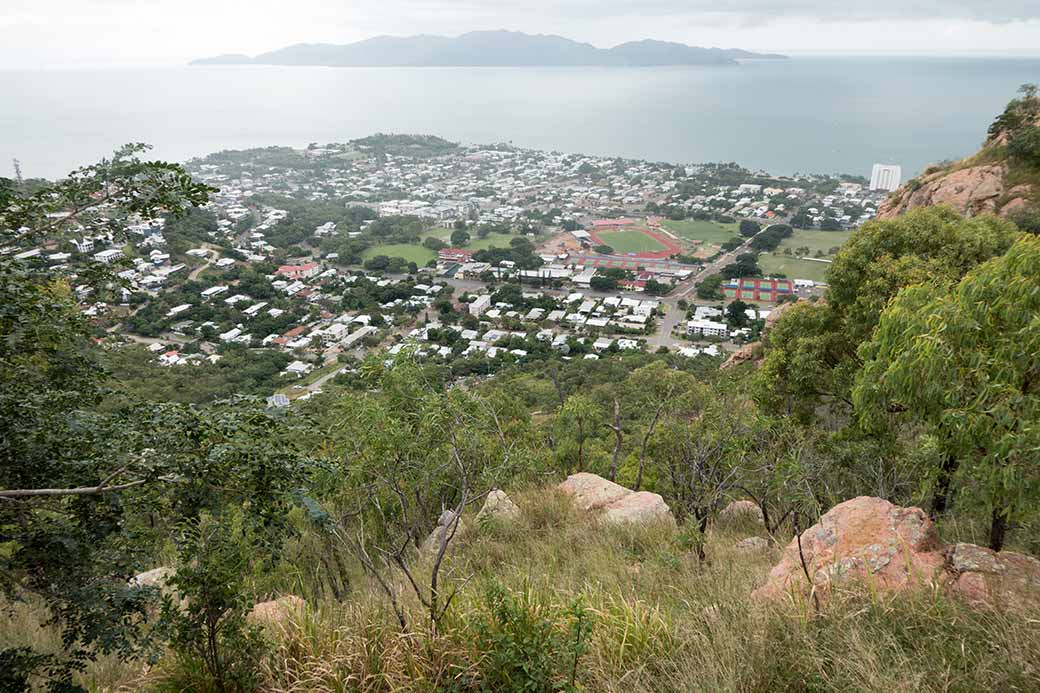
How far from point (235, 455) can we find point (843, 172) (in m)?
62.3

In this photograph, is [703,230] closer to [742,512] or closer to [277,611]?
[742,512]

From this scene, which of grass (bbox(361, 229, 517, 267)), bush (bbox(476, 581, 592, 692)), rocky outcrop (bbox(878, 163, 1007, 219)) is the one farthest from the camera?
grass (bbox(361, 229, 517, 267))

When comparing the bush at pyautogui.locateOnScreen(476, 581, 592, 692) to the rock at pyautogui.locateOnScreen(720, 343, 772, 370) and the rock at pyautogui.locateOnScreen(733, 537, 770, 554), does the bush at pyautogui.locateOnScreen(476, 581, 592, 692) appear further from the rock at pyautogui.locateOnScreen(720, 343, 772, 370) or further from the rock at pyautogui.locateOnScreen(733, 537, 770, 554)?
the rock at pyautogui.locateOnScreen(720, 343, 772, 370)

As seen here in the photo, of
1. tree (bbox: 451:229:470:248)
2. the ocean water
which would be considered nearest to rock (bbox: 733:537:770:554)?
tree (bbox: 451:229:470:248)

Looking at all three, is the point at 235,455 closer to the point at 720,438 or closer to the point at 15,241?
the point at 15,241

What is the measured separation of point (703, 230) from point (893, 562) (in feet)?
124

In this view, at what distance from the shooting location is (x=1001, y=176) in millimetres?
12797

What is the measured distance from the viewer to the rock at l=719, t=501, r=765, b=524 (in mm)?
5438

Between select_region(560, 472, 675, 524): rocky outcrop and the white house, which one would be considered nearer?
select_region(560, 472, 675, 524): rocky outcrop

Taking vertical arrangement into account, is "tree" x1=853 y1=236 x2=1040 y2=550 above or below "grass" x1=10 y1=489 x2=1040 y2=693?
above

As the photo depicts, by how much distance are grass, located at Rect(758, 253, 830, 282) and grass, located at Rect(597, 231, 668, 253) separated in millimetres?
5886

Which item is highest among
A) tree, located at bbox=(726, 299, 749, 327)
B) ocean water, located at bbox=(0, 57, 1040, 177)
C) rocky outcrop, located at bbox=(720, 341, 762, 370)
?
ocean water, located at bbox=(0, 57, 1040, 177)

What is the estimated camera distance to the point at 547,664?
2.16 m

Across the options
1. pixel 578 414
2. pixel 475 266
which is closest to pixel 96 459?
pixel 578 414
